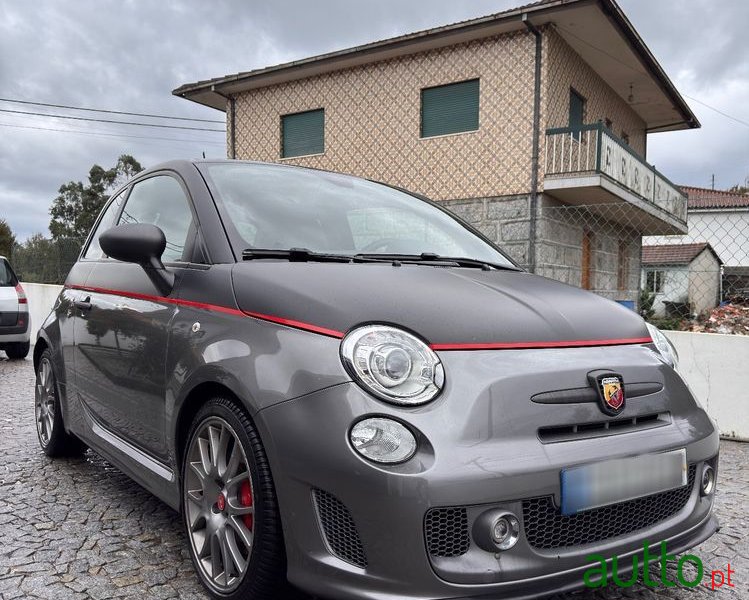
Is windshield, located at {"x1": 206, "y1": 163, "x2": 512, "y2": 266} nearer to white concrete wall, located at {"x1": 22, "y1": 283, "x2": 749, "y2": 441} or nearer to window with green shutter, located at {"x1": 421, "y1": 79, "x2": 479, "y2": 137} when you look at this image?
white concrete wall, located at {"x1": 22, "y1": 283, "x2": 749, "y2": 441}

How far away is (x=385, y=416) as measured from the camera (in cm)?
164

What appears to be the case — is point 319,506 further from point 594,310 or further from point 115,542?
point 115,542

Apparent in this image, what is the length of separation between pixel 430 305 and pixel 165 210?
1.50m

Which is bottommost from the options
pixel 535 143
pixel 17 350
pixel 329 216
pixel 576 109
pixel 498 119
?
pixel 17 350

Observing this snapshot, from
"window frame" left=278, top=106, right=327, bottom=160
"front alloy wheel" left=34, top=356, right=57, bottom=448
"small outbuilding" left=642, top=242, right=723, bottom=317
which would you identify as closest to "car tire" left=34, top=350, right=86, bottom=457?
"front alloy wheel" left=34, top=356, right=57, bottom=448

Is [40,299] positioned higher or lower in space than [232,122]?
lower

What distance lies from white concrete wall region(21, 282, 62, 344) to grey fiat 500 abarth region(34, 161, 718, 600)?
10601 millimetres

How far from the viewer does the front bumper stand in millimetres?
1589

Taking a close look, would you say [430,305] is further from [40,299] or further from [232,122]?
[232,122]

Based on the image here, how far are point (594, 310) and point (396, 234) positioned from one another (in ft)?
3.28

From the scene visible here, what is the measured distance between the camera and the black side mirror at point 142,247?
2.45 metres

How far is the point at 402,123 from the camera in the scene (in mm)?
14164

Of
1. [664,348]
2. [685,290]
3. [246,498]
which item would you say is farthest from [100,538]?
[685,290]

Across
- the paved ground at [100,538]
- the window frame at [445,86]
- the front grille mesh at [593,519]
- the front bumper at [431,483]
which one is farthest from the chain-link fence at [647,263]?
the front bumper at [431,483]
